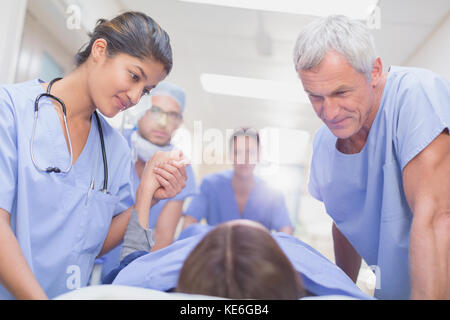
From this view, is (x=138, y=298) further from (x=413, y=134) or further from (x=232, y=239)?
(x=413, y=134)

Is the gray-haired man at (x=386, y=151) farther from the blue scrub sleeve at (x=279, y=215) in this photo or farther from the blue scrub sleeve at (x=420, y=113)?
the blue scrub sleeve at (x=279, y=215)

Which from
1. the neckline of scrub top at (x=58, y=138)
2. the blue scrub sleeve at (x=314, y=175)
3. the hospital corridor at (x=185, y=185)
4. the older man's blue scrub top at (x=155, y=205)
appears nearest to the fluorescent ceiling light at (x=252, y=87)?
the older man's blue scrub top at (x=155, y=205)

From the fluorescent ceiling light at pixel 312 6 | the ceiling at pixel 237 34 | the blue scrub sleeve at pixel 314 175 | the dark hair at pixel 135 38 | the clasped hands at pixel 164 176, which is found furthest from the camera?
the ceiling at pixel 237 34

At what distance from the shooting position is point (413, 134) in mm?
925

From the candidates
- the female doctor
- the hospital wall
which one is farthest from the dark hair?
the hospital wall

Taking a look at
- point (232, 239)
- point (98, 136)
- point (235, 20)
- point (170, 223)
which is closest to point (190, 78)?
point (235, 20)

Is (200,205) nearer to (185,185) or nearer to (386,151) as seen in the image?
(185,185)

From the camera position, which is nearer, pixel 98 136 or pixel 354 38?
pixel 354 38

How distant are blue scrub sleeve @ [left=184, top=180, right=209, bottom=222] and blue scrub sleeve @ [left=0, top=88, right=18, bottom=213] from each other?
152 centimetres

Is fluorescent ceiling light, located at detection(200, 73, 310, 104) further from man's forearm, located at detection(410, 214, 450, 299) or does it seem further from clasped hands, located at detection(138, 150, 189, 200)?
man's forearm, located at detection(410, 214, 450, 299)

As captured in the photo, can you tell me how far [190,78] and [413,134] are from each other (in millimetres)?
2848

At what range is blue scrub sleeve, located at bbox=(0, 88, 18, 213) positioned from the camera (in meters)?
0.84

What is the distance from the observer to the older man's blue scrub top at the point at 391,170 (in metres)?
0.94
